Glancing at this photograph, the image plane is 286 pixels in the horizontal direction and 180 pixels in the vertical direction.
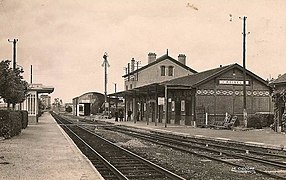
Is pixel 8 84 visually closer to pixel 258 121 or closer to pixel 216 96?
pixel 258 121

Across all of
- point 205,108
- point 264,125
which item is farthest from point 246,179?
point 205,108

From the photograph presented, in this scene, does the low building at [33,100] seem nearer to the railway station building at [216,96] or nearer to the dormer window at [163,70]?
the railway station building at [216,96]

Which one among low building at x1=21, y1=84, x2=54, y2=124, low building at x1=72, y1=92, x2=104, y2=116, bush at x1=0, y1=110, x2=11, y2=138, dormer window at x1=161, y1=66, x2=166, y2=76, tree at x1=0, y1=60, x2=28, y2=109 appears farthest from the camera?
low building at x1=72, y1=92, x2=104, y2=116

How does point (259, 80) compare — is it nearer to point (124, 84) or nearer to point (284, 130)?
point (284, 130)

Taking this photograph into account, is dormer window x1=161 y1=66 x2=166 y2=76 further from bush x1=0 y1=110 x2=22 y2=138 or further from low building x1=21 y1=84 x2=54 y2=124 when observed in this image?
bush x1=0 y1=110 x2=22 y2=138

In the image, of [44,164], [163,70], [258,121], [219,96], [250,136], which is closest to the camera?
[44,164]

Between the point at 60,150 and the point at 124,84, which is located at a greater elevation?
the point at 124,84

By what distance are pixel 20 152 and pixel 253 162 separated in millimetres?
8516

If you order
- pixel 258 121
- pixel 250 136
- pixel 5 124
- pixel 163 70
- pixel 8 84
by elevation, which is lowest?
pixel 250 136

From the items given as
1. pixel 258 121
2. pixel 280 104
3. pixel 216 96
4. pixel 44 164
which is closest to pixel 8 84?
pixel 44 164

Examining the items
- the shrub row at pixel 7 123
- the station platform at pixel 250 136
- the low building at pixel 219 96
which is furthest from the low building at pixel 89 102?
the shrub row at pixel 7 123

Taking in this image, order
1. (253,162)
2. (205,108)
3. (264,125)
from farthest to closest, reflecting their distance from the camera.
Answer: (205,108), (264,125), (253,162)

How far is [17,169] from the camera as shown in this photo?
12672 millimetres

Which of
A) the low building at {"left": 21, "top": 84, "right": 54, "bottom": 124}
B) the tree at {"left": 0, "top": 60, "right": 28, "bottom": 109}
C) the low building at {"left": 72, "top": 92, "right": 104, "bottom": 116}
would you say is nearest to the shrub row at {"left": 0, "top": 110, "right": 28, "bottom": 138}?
the tree at {"left": 0, "top": 60, "right": 28, "bottom": 109}
